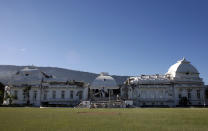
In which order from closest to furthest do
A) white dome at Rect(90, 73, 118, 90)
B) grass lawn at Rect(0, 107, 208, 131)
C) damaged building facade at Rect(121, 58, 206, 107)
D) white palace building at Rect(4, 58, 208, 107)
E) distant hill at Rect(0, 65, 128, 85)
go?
1. grass lawn at Rect(0, 107, 208, 131)
2. damaged building facade at Rect(121, 58, 206, 107)
3. white palace building at Rect(4, 58, 208, 107)
4. white dome at Rect(90, 73, 118, 90)
5. distant hill at Rect(0, 65, 128, 85)

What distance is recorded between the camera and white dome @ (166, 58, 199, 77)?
83.8 metres

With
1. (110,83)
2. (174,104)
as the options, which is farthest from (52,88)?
(174,104)

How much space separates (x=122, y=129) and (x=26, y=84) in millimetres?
76905

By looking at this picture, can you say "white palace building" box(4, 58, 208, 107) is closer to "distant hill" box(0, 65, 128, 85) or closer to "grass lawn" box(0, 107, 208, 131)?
"distant hill" box(0, 65, 128, 85)

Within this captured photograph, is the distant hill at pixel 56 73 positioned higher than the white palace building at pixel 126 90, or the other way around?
the distant hill at pixel 56 73

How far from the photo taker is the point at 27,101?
8412cm

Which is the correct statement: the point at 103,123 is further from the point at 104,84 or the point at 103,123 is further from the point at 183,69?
the point at 183,69

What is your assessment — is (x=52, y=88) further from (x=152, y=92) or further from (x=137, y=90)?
(x=152, y=92)

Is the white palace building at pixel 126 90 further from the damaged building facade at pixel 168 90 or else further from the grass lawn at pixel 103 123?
the grass lawn at pixel 103 123

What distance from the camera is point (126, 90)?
90.7 meters

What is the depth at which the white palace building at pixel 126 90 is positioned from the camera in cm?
8044

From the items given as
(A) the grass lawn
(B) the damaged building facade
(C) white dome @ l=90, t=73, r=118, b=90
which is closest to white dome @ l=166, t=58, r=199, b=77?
(B) the damaged building facade

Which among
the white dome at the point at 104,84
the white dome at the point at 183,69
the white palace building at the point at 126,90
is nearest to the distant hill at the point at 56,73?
the white dome at the point at 104,84

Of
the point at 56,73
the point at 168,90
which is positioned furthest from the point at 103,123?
the point at 56,73
